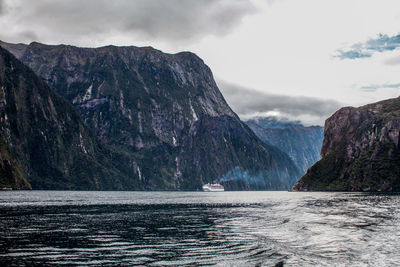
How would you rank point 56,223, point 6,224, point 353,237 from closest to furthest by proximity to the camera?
point 353,237 → point 6,224 → point 56,223

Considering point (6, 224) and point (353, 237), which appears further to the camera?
point (6, 224)

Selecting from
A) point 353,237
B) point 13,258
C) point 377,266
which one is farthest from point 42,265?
point 353,237

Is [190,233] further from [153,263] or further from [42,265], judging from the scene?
[42,265]

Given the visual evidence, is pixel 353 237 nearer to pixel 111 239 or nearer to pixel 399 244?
pixel 399 244

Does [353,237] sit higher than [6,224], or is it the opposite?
[6,224]

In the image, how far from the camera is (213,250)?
4681cm

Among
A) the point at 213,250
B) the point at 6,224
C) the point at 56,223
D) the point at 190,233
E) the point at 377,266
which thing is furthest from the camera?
the point at 56,223

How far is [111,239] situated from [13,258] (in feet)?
53.6

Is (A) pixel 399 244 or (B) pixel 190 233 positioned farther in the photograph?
(B) pixel 190 233

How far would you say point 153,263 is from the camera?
3912 centimetres

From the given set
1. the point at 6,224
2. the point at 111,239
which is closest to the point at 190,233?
the point at 111,239

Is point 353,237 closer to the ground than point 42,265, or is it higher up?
closer to the ground

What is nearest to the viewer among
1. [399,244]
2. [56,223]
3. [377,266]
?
[377,266]

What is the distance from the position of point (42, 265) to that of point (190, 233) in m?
28.8
